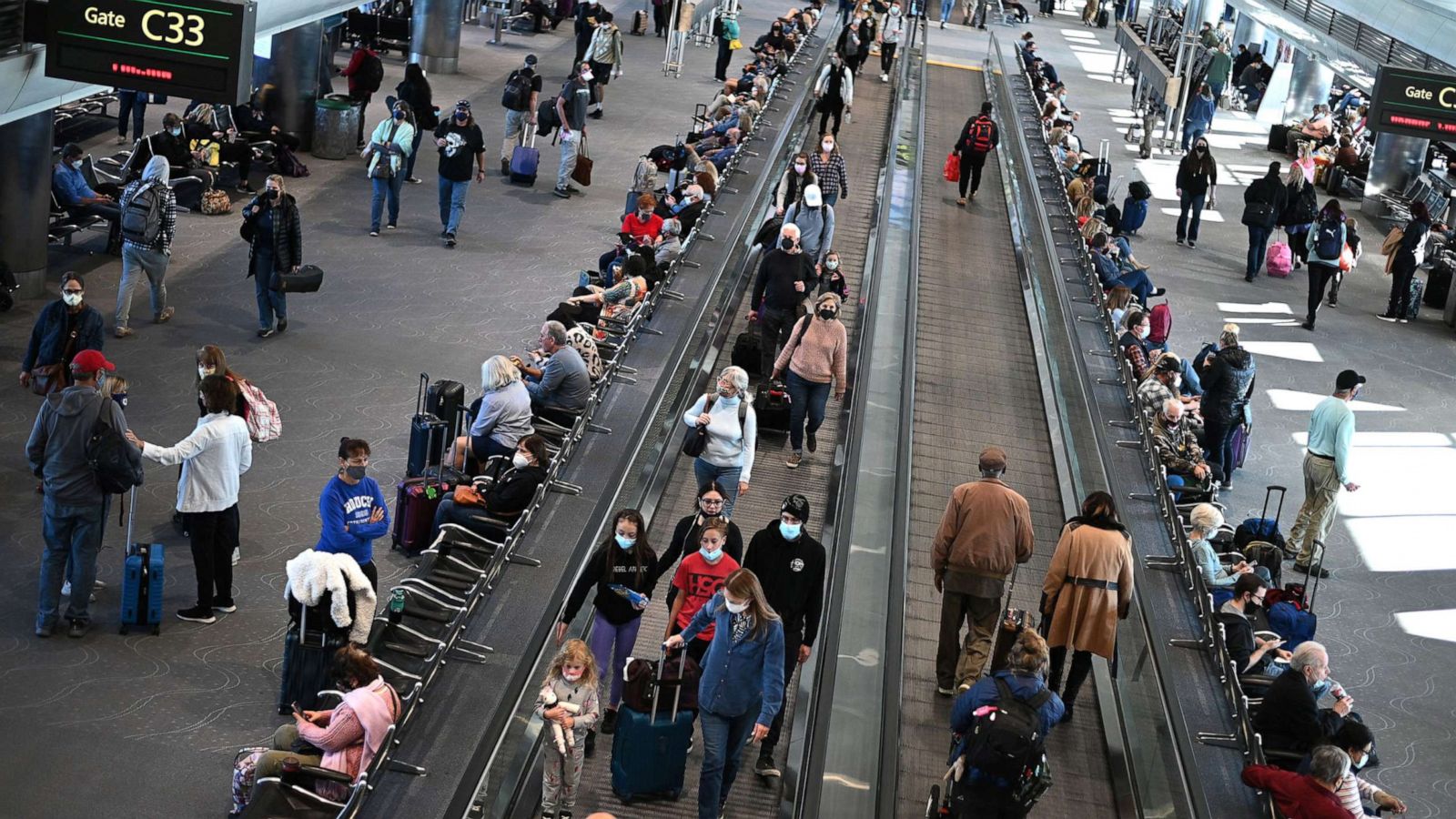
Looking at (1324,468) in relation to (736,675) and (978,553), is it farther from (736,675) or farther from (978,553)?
(736,675)

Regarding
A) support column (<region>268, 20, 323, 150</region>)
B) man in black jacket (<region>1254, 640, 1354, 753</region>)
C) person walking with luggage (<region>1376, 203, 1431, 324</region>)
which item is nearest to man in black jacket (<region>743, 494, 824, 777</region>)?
man in black jacket (<region>1254, 640, 1354, 753</region>)

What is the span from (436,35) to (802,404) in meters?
20.8

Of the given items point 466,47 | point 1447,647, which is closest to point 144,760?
point 1447,647

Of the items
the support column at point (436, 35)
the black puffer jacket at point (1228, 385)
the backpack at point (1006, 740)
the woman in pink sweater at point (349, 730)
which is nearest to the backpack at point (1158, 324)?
the black puffer jacket at point (1228, 385)

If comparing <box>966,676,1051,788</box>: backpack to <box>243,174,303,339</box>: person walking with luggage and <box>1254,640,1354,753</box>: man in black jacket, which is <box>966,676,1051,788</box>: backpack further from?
<box>243,174,303,339</box>: person walking with luggage

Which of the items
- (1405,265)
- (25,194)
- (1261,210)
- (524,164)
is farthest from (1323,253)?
(25,194)

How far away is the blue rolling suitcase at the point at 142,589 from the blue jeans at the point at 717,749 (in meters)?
4.01

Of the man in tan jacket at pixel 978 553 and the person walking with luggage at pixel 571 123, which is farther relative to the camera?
the person walking with luggage at pixel 571 123

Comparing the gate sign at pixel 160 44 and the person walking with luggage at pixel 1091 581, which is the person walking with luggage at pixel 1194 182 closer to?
the gate sign at pixel 160 44

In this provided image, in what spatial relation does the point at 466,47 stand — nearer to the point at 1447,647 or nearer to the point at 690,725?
the point at 1447,647

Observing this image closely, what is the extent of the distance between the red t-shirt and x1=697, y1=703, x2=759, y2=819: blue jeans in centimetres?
69

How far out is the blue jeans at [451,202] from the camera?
19906 millimetres

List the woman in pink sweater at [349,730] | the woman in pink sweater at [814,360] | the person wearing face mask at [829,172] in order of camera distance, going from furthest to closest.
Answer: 1. the person wearing face mask at [829,172]
2. the woman in pink sweater at [814,360]
3. the woman in pink sweater at [349,730]

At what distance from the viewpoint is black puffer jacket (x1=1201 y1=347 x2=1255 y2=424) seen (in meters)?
15.4
